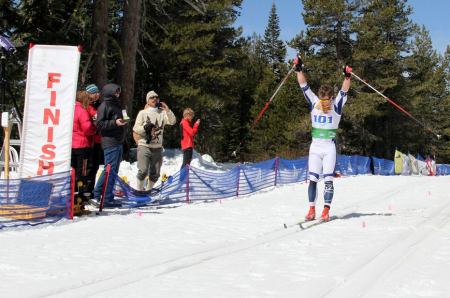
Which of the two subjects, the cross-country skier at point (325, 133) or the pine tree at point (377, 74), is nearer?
the cross-country skier at point (325, 133)

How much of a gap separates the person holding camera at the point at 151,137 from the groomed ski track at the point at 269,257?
121 centimetres

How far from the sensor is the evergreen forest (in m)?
16.2

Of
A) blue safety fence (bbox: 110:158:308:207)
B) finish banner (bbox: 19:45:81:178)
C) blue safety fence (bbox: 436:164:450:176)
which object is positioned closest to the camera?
finish banner (bbox: 19:45:81:178)

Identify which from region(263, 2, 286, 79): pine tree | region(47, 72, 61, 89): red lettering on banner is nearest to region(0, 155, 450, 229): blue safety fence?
region(47, 72, 61, 89): red lettering on banner

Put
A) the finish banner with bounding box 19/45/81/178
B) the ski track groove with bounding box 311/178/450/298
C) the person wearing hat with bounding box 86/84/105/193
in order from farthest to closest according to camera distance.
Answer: the person wearing hat with bounding box 86/84/105/193
the finish banner with bounding box 19/45/81/178
the ski track groove with bounding box 311/178/450/298

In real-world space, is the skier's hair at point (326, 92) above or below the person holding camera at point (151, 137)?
above

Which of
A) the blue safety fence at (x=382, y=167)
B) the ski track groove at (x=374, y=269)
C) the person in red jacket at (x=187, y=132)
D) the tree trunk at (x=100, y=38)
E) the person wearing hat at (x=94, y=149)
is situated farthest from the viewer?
the blue safety fence at (x=382, y=167)

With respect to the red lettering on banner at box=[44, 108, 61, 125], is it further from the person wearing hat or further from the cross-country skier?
the cross-country skier

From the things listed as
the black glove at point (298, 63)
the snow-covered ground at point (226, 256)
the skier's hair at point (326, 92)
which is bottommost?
the snow-covered ground at point (226, 256)

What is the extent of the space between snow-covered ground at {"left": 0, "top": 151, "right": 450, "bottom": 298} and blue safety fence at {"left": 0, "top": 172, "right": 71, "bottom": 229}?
315 mm

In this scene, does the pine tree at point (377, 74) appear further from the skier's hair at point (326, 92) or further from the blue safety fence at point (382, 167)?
the skier's hair at point (326, 92)

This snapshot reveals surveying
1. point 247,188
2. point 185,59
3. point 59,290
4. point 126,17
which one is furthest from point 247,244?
point 185,59

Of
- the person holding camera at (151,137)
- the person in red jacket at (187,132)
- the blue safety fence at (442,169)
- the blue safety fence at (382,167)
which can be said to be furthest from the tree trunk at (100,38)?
the blue safety fence at (442,169)

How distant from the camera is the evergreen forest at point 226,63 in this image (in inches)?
638
